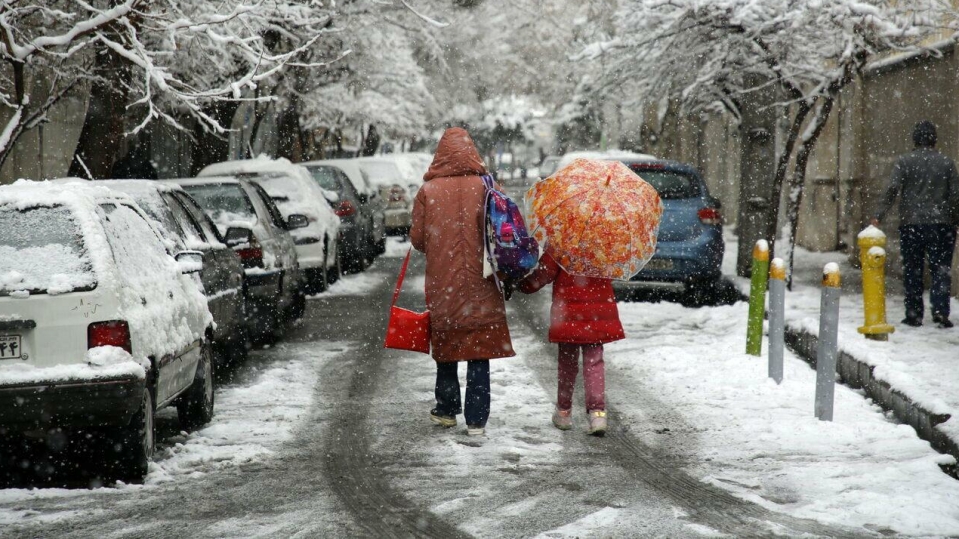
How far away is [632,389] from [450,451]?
2.48 m

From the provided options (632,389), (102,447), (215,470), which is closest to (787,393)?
(632,389)

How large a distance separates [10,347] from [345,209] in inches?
479

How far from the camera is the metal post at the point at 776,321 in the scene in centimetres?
882

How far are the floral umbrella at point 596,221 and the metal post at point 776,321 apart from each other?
81.7 inches

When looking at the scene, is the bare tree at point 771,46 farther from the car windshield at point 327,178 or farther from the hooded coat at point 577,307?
the hooded coat at point 577,307

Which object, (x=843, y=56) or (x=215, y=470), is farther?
(x=843, y=56)

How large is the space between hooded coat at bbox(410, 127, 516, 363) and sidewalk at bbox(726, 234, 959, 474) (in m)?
2.58

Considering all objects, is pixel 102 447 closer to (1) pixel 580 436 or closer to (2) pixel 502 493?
(2) pixel 502 493

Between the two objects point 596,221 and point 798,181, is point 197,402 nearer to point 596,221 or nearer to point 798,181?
point 596,221

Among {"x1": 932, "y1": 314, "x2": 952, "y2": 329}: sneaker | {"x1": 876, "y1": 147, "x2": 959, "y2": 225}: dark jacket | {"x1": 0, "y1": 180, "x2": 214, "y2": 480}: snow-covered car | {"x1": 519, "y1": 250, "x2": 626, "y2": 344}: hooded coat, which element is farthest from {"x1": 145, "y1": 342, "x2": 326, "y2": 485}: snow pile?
{"x1": 932, "y1": 314, "x2": 952, "y2": 329}: sneaker

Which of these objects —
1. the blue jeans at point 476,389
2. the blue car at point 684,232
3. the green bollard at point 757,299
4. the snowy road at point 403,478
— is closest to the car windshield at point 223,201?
the snowy road at point 403,478

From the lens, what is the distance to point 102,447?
246 inches

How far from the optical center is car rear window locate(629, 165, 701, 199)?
46.7 ft

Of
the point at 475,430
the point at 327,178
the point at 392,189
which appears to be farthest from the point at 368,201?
the point at 475,430
